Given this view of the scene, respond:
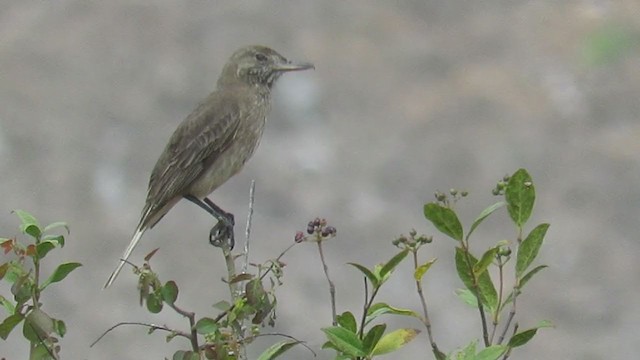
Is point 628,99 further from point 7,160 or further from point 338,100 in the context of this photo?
point 7,160

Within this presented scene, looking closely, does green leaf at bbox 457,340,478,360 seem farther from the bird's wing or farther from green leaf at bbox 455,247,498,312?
the bird's wing

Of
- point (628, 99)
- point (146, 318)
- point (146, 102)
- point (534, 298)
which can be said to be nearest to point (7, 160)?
point (146, 102)

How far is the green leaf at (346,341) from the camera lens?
2.55m

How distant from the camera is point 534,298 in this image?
9.59 metres

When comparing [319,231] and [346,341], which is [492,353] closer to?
[346,341]

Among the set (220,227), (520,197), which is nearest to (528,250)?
(520,197)

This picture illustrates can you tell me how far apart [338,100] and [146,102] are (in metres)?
1.60

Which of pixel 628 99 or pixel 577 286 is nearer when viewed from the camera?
pixel 577 286

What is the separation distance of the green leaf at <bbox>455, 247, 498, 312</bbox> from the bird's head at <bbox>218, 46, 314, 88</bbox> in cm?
300

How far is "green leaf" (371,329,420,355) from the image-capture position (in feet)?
8.65

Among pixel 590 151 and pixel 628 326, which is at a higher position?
pixel 590 151

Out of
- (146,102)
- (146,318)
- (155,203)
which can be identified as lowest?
(155,203)

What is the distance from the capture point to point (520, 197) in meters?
2.76

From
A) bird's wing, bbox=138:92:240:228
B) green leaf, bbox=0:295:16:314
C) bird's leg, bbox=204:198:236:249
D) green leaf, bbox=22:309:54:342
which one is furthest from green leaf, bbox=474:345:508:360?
bird's wing, bbox=138:92:240:228
